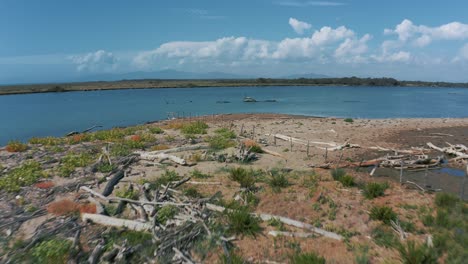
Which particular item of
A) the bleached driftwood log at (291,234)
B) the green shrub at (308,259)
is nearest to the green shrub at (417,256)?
the green shrub at (308,259)

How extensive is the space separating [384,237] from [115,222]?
23.6ft

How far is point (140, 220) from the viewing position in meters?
8.84

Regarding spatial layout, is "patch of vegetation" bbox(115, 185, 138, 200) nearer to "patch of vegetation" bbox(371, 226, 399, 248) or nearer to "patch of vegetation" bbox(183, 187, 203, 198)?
"patch of vegetation" bbox(183, 187, 203, 198)

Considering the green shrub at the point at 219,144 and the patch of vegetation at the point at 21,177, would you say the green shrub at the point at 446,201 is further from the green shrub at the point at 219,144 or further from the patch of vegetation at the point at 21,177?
the patch of vegetation at the point at 21,177

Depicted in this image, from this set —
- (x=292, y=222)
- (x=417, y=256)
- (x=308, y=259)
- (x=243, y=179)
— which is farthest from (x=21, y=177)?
→ (x=417, y=256)

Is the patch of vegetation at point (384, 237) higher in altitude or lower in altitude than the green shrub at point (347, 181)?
lower

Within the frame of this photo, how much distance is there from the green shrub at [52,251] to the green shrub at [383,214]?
8222mm

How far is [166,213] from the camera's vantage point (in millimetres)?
9297

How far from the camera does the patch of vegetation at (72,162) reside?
13.4 meters

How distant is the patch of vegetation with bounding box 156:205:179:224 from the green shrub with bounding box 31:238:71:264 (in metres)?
2.31

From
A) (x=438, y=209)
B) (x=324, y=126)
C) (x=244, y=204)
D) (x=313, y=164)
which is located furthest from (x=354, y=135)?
(x=244, y=204)

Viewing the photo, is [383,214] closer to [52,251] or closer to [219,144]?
[52,251]

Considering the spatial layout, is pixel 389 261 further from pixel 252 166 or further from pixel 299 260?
pixel 252 166

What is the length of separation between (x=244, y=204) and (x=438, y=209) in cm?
605
